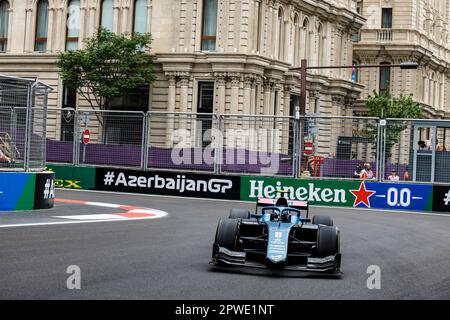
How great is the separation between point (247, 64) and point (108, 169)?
20.1 meters

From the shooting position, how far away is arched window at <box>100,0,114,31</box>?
49.1 metres

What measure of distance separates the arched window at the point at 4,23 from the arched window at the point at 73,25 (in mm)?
4813

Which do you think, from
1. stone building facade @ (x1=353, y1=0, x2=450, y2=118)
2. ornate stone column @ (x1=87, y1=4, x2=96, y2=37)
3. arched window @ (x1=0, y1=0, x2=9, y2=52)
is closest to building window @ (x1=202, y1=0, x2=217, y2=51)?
ornate stone column @ (x1=87, y1=4, x2=96, y2=37)

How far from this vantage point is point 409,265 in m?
10.9

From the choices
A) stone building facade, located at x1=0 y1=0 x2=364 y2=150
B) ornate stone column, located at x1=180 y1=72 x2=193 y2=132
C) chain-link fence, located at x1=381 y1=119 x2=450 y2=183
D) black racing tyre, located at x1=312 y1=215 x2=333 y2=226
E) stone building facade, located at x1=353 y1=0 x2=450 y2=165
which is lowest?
black racing tyre, located at x1=312 y1=215 x2=333 y2=226

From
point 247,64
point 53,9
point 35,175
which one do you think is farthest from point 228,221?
point 53,9

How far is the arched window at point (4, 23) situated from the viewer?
5228 cm

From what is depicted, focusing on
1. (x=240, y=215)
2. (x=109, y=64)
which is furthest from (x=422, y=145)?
(x=109, y=64)

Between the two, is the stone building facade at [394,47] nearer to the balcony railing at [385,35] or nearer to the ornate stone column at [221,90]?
the balcony railing at [385,35]

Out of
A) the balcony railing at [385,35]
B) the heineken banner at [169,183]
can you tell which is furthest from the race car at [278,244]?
the balcony railing at [385,35]

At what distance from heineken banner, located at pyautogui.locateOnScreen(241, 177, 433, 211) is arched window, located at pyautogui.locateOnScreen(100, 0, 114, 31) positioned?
26770mm

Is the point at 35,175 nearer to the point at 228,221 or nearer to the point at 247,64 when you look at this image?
the point at 228,221

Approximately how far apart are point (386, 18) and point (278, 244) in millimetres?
70113

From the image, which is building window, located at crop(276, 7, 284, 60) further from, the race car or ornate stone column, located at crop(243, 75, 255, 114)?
the race car
